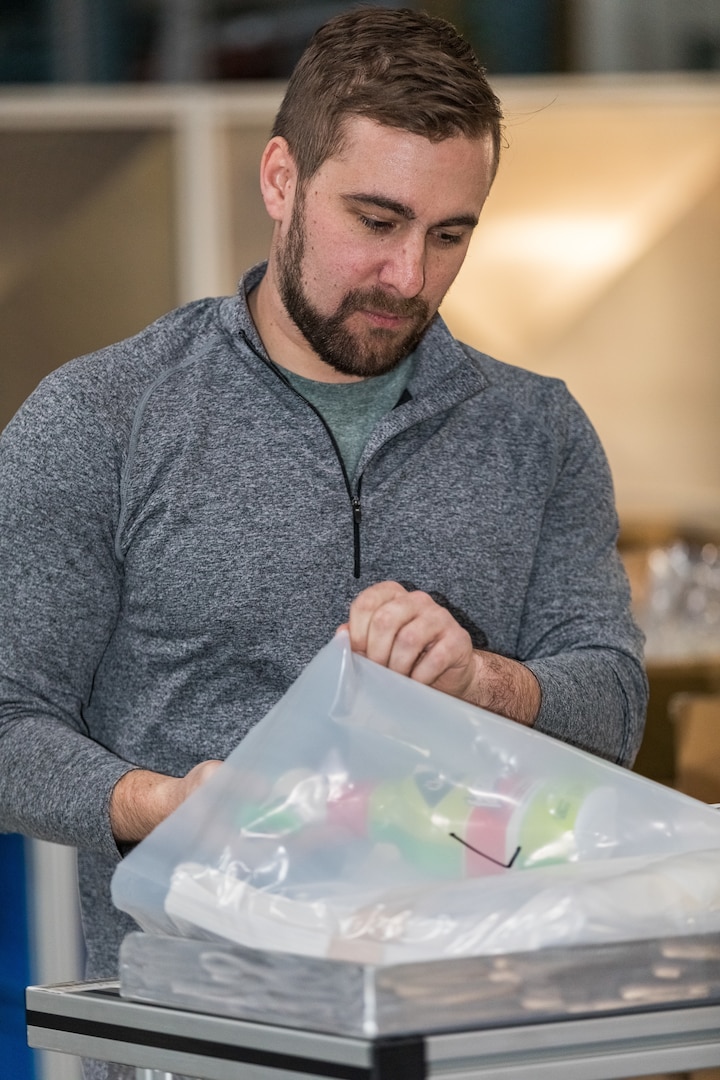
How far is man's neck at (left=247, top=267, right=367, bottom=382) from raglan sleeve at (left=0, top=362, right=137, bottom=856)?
0.17 metres

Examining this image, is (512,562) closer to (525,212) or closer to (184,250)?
(184,250)

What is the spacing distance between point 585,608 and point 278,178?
17.8 inches

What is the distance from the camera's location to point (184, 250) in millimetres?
3699

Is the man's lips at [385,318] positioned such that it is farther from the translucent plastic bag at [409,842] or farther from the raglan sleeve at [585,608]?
the translucent plastic bag at [409,842]

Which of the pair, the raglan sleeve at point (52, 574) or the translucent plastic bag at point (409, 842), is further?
the raglan sleeve at point (52, 574)

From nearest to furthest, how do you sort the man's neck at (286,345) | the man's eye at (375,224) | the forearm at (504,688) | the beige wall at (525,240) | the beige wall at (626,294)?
1. the forearm at (504,688)
2. the man's eye at (375,224)
3. the man's neck at (286,345)
4. the beige wall at (525,240)
5. the beige wall at (626,294)

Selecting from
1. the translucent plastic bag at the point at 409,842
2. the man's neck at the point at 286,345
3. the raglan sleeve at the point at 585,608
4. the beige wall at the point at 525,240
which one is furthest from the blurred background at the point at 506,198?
the translucent plastic bag at the point at 409,842

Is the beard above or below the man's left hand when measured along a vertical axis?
above

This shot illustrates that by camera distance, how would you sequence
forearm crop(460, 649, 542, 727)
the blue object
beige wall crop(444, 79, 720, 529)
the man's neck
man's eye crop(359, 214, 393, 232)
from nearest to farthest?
1. forearm crop(460, 649, 542, 727)
2. man's eye crop(359, 214, 393, 232)
3. the man's neck
4. the blue object
5. beige wall crop(444, 79, 720, 529)

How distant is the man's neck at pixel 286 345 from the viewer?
1.27 meters

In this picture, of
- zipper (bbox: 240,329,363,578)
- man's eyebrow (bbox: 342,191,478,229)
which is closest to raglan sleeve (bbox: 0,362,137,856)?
zipper (bbox: 240,329,363,578)

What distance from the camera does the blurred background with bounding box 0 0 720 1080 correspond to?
3.72 m

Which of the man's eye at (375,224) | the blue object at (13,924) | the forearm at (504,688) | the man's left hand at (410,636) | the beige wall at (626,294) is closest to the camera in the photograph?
the man's left hand at (410,636)

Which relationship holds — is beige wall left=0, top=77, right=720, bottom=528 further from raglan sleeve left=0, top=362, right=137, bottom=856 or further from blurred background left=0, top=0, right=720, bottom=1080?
raglan sleeve left=0, top=362, right=137, bottom=856
